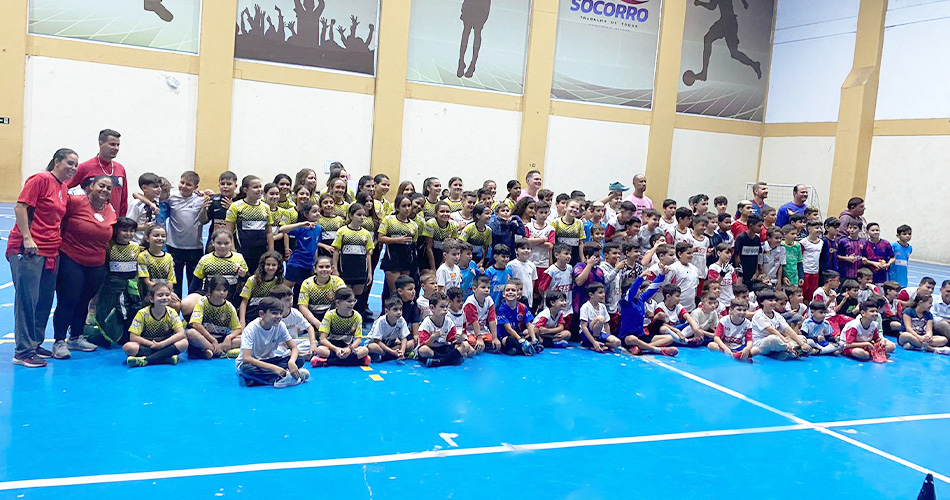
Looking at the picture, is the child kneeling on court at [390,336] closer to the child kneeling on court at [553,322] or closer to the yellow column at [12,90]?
the child kneeling on court at [553,322]

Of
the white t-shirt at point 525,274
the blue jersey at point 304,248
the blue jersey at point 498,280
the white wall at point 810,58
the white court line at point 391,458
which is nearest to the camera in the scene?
the white court line at point 391,458

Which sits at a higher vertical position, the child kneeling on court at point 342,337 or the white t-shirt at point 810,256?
the white t-shirt at point 810,256

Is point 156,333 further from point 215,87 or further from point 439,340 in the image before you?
point 215,87

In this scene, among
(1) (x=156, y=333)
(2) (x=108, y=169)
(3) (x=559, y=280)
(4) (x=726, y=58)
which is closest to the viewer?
(1) (x=156, y=333)

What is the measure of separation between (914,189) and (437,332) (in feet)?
64.0

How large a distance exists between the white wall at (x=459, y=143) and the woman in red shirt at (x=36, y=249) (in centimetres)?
1492

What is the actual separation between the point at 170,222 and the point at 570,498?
599 cm

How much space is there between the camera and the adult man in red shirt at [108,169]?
753cm

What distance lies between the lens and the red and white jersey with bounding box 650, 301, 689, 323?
9945 mm

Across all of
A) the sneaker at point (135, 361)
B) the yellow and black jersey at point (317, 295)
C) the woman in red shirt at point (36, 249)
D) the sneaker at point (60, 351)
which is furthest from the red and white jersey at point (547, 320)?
the woman in red shirt at point (36, 249)

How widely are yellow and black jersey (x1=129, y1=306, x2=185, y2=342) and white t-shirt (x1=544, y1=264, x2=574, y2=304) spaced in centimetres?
432

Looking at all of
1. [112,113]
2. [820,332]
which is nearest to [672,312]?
[820,332]

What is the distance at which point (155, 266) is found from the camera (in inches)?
315

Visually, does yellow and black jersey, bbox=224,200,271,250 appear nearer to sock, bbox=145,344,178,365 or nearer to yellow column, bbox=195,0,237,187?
sock, bbox=145,344,178,365
